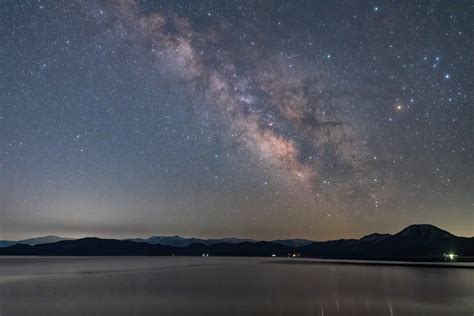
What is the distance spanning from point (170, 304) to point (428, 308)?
25.8 m

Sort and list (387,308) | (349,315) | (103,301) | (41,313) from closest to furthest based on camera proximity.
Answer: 1. (349,315)
2. (41,313)
3. (387,308)
4. (103,301)

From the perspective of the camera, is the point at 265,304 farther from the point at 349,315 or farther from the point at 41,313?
the point at 41,313

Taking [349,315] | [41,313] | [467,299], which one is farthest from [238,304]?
[467,299]

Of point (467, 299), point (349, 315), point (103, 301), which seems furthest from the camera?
point (467, 299)

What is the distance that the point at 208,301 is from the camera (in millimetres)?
45031

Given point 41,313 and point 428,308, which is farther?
point 428,308

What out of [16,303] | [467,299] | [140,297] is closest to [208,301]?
[140,297]

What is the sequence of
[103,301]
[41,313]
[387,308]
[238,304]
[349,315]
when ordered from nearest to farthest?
[349,315]
[41,313]
[387,308]
[238,304]
[103,301]

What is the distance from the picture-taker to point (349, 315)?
3381 centimetres

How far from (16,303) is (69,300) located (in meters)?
5.34

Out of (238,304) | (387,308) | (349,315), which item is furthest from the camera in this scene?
(238,304)

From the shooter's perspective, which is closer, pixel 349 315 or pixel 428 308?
pixel 349 315

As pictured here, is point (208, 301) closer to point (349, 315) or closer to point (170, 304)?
point (170, 304)

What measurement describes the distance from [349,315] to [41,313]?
86.7 feet
